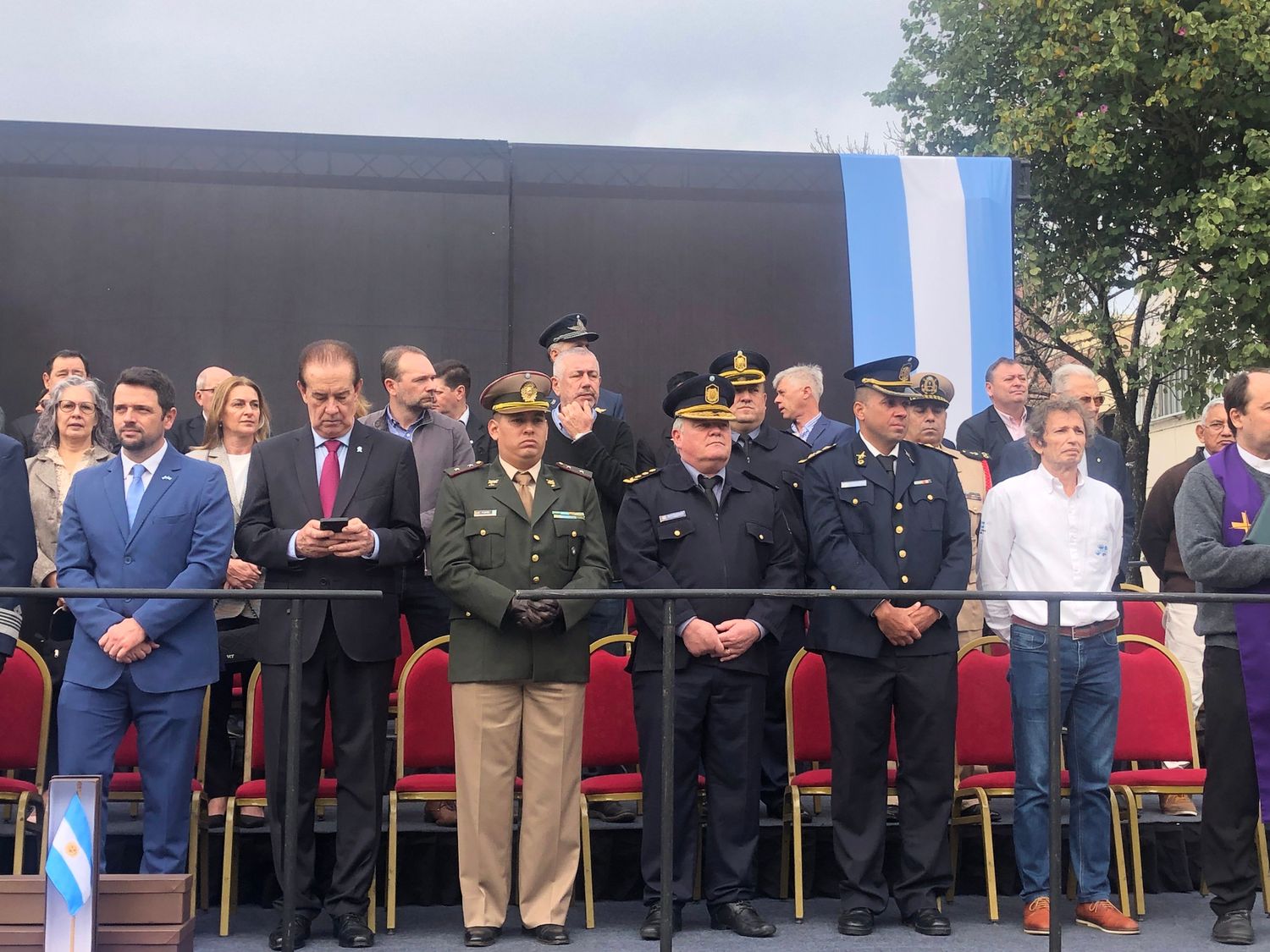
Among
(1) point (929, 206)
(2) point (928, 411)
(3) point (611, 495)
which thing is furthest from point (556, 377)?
(1) point (929, 206)

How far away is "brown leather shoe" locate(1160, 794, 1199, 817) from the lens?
565 cm

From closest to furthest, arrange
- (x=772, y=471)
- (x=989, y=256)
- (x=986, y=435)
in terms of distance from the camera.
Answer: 1. (x=772, y=471)
2. (x=986, y=435)
3. (x=989, y=256)

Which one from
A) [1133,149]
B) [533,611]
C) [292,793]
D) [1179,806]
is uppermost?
[1133,149]

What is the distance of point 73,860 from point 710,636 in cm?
208

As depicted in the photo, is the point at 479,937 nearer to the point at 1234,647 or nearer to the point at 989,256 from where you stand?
the point at 1234,647

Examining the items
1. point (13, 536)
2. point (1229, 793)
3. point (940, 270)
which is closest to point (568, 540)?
point (13, 536)

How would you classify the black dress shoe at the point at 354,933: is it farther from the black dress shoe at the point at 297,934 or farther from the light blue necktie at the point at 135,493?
the light blue necktie at the point at 135,493

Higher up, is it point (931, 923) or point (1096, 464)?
point (1096, 464)

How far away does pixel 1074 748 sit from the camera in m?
5.09

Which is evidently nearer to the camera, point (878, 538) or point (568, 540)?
point (568, 540)

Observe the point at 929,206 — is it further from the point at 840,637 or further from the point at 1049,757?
the point at 1049,757

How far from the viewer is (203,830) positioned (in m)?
5.01

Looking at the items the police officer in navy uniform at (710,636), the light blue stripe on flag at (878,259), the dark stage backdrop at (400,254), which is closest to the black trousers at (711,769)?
the police officer in navy uniform at (710,636)

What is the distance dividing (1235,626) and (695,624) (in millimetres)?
1816
